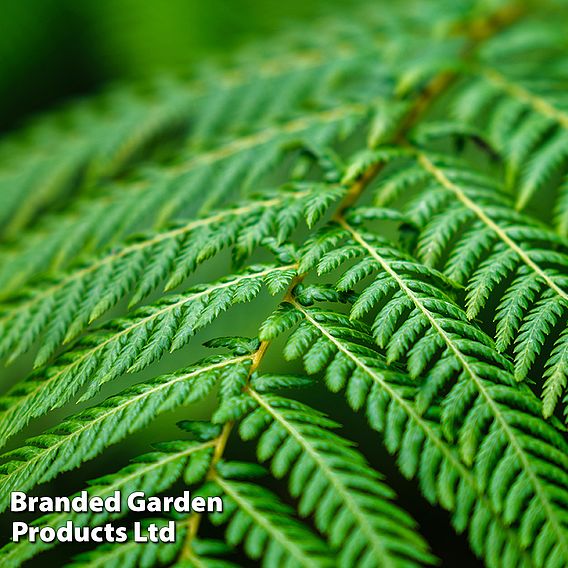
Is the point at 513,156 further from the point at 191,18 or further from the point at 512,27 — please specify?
the point at 191,18

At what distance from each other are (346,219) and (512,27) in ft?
4.07

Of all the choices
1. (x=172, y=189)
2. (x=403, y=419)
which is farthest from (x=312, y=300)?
(x=172, y=189)

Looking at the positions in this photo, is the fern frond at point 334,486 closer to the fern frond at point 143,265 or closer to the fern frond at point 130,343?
the fern frond at point 130,343

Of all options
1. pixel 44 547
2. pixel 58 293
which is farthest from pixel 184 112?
pixel 44 547

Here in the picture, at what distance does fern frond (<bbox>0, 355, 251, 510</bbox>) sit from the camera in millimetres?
1071

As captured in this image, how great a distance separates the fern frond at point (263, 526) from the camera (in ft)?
2.89

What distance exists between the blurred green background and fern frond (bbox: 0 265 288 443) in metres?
1.94

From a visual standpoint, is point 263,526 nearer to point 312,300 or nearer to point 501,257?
point 312,300

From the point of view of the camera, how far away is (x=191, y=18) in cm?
311

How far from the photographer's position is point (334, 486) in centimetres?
95

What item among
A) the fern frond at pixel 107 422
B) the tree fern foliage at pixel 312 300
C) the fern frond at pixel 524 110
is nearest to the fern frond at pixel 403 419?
the tree fern foliage at pixel 312 300

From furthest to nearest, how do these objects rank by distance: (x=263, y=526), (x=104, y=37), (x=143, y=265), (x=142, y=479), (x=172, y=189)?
(x=104, y=37) → (x=172, y=189) → (x=143, y=265) → (x=142, y=479) → (x=263, y=526)

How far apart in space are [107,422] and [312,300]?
465 mm

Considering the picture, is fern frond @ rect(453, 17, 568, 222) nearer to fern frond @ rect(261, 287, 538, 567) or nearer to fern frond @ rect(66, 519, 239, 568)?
fern frond @ rect(261, 287, 538, 567)
